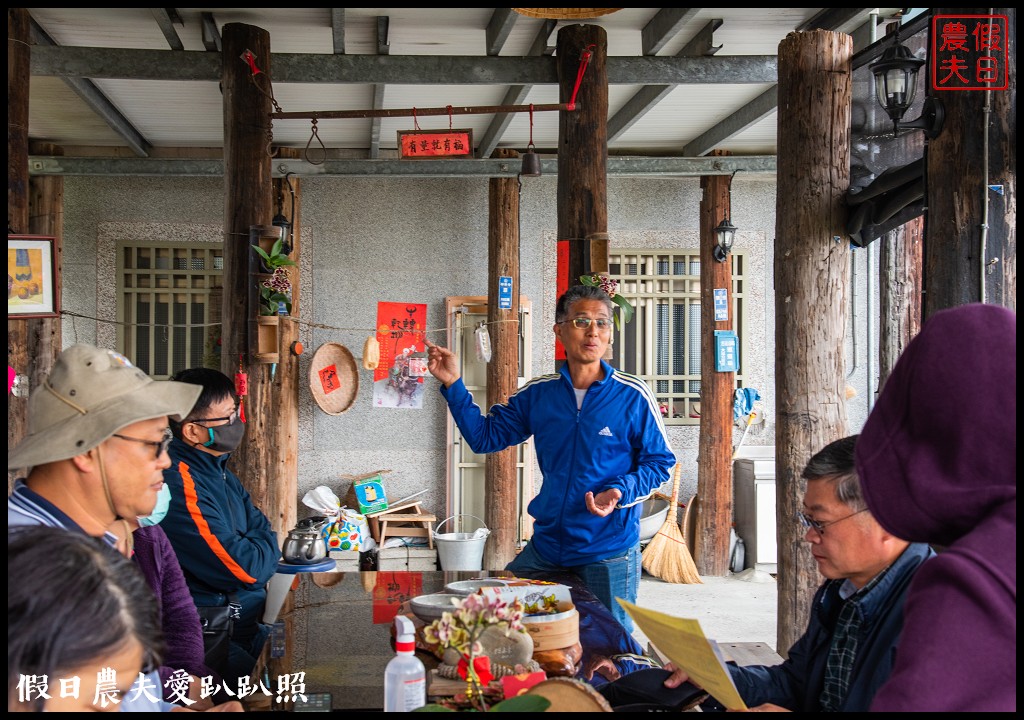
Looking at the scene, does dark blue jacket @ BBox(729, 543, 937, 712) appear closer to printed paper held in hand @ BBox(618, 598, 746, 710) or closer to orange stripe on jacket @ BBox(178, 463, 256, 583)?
printed paper held in hand @ BBox(618, 598, 746, 710)

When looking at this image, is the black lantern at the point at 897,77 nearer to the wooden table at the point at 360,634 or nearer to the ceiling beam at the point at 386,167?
the wooden table at the point at 360,634

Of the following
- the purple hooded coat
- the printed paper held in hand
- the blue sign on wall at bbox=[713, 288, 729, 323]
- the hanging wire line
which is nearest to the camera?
the purple hooded coat

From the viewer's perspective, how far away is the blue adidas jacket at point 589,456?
3.58 meters

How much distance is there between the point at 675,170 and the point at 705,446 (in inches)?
99.4

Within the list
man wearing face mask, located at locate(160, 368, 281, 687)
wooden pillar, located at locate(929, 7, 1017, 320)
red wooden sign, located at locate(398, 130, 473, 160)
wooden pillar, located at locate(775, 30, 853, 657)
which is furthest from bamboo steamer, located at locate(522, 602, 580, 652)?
red wooden sign, located at locate(398, 130, 473, 160)

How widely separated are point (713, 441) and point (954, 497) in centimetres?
716

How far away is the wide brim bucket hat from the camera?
2.00 metres

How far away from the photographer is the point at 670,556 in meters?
8.12

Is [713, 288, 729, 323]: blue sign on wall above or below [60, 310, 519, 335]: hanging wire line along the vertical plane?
above

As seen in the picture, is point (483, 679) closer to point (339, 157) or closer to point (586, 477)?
point (586, 477)

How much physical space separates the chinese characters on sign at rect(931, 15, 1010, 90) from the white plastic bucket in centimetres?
594

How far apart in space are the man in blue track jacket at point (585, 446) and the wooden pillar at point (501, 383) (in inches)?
157

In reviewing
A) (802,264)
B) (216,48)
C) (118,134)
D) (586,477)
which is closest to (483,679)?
(586,477)

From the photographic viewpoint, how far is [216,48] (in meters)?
5.77
